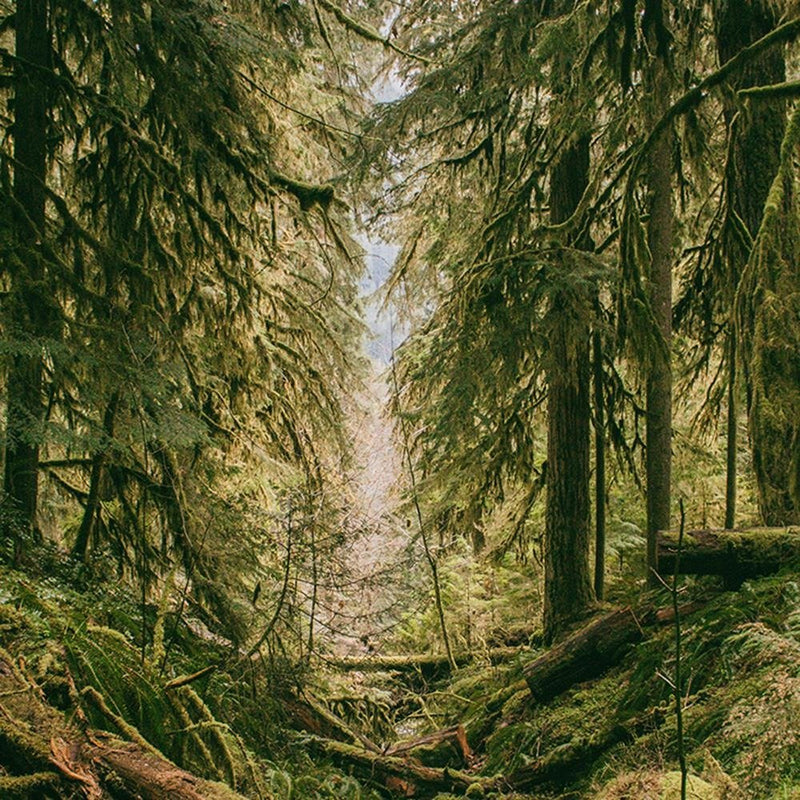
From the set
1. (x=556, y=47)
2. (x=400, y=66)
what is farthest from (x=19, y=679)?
(x=400, y=66)

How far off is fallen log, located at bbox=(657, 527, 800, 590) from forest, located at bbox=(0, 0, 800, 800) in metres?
0.02

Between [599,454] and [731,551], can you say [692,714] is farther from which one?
[599,454]

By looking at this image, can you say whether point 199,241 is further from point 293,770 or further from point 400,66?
point 400,66

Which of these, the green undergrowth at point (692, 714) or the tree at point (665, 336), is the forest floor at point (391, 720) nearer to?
the green undergrowth at point (692, 714)

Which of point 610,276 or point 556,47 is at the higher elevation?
point 556,47

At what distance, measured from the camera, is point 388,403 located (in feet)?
25.6

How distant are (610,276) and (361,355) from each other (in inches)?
189

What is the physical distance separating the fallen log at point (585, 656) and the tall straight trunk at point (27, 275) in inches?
142

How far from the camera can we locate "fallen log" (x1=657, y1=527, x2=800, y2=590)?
3951mm

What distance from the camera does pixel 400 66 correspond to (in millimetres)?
7359

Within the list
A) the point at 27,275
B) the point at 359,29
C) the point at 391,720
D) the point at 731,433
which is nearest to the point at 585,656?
the point at 731,433

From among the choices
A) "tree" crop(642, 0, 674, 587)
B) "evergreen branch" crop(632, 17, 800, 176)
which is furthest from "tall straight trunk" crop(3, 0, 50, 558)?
"tree" crop(642, 0, 674, 587)

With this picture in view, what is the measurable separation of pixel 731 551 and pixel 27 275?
4.22m

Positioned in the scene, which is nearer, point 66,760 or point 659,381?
point 66,760
